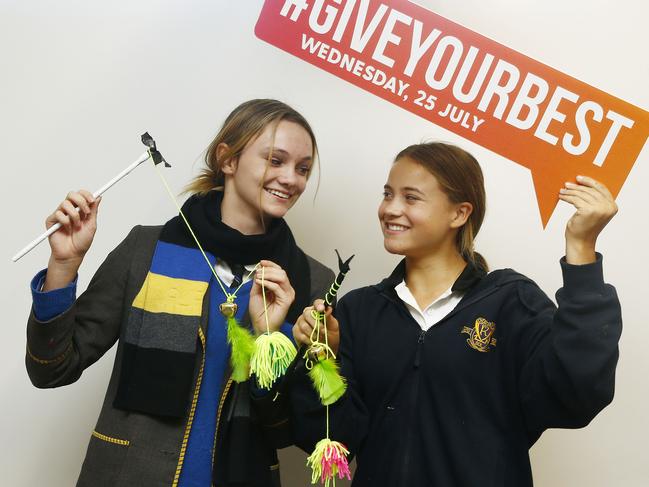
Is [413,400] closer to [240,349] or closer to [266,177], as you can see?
[240,349]

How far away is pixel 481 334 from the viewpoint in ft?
4.37

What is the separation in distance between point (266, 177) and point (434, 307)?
1.46ft

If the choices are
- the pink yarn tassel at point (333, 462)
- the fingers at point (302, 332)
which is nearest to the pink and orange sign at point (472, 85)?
the fingers at point (302, 332)

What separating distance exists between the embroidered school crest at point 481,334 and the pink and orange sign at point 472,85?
224 mm

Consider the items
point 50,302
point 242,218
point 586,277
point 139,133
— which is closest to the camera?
point 586,277

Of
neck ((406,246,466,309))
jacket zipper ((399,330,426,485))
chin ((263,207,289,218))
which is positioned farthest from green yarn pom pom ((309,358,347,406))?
chin ((263,207,289,218))

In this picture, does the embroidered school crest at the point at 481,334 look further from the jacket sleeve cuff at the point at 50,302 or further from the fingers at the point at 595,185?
the jacket sleeve cuff at the point at 50,302

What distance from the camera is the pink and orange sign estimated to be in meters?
1.29

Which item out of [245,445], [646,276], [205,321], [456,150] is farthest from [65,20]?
[646,276]

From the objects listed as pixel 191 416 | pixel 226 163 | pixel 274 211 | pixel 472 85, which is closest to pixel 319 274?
pixel 274 211

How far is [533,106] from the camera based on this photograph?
4.35ft

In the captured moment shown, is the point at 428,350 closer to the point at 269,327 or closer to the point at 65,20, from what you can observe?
the point at 269,327

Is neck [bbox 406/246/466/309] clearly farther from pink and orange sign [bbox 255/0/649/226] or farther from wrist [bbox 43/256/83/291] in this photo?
wrist [bbox 43/256/83/291]

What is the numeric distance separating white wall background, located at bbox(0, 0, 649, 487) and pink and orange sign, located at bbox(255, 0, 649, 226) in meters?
0.49
